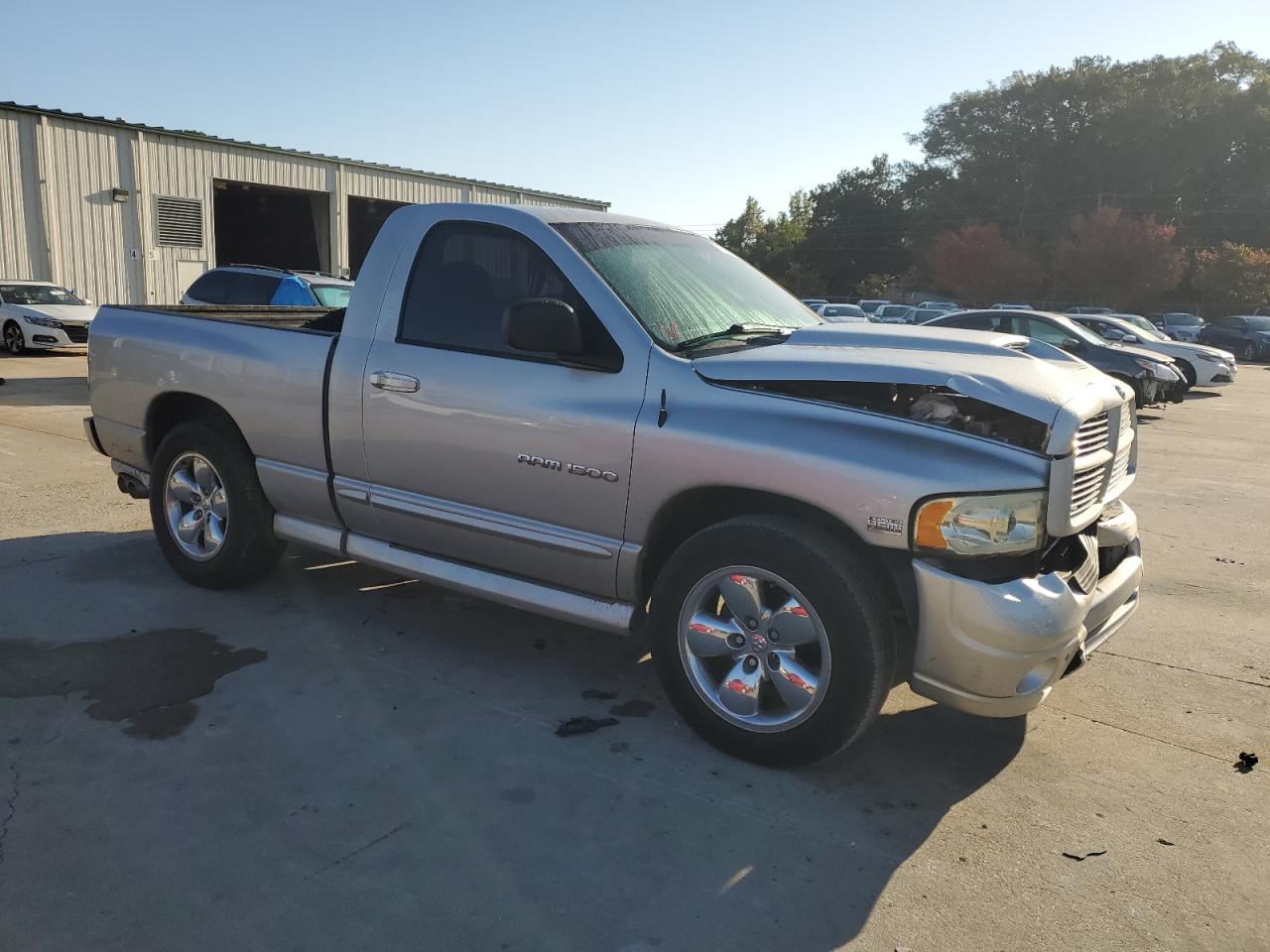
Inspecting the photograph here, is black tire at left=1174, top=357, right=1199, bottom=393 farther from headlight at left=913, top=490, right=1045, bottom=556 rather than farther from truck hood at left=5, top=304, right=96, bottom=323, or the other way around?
truck hood at left=5, top=304, right=96, bottom=323

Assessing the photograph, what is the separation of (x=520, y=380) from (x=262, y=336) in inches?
65.1

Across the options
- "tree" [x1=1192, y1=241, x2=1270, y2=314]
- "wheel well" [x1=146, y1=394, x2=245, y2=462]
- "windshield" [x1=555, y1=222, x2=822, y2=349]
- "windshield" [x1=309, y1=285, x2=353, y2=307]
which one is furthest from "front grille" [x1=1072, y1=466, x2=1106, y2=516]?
"tree" [x1=1192, y1=241, x2=1270, y2=314]

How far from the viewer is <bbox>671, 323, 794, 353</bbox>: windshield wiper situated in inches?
152

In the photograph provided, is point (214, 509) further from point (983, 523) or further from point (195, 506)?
point (983, 523)

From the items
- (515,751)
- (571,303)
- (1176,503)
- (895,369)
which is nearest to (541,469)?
(571,303)

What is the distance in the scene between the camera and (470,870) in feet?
9.42

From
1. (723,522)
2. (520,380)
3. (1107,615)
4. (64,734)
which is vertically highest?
(520,380)

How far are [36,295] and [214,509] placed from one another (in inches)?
710

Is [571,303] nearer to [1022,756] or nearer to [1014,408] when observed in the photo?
[1014,408]

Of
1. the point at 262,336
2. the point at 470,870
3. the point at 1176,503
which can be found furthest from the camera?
the point at 1176,503

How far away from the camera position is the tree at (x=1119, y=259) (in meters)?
47.7

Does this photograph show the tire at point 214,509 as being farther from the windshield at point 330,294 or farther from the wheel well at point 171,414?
the windshield at point 330,294

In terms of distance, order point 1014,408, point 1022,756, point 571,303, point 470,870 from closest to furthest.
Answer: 1. point 470,870
2. point 1014,408
3. point 1022,756
4. point 571,303

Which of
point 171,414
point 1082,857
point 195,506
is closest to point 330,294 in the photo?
point 171,414
